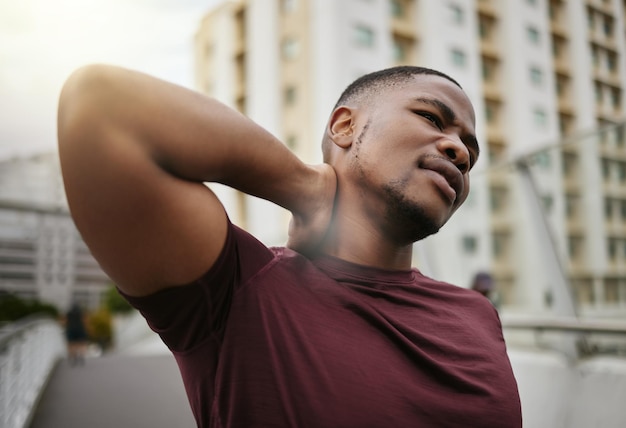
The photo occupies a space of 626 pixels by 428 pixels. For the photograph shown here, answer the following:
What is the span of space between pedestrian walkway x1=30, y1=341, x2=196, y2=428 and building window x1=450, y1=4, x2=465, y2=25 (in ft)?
71.4

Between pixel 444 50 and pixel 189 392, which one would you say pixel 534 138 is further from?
pixel 189 392

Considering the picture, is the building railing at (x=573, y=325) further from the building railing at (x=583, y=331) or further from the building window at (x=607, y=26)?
the building window at (x=607, y=26)

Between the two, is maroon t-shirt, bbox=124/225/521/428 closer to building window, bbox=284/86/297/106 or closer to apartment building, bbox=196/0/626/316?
apartment building, bbox=196/0/626/316

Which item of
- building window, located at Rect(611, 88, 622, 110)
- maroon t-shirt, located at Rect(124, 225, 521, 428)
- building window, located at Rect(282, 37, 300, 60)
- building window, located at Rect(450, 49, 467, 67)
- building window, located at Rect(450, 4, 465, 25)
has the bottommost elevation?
maroon t-shirt, located at Rect(124, 225, 521, 428)

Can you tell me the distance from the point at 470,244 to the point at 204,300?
5818mm

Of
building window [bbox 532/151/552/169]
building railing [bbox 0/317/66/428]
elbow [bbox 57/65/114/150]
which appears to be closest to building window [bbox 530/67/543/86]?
building window [bbox 532/151/552/169]

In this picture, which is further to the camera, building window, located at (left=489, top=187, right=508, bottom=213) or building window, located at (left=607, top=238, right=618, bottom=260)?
building window, located at (left=607, top=238, right=618, bottom=260)

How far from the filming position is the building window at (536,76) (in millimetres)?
26891

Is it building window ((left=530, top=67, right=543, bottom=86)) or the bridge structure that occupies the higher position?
building window ((left=530, top=67, right=543, bottom=86))

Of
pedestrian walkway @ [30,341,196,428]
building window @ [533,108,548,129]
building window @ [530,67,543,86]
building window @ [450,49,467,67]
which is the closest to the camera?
pedestrian walkway @ [30,341,196,428]

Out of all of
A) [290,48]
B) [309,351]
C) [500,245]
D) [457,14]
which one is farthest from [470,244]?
[457,14]

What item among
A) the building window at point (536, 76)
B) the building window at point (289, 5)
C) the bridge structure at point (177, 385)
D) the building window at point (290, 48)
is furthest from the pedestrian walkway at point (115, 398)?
the building window at point (536, 76)

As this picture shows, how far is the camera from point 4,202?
10.1 m

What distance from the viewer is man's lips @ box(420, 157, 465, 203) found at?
90cm
